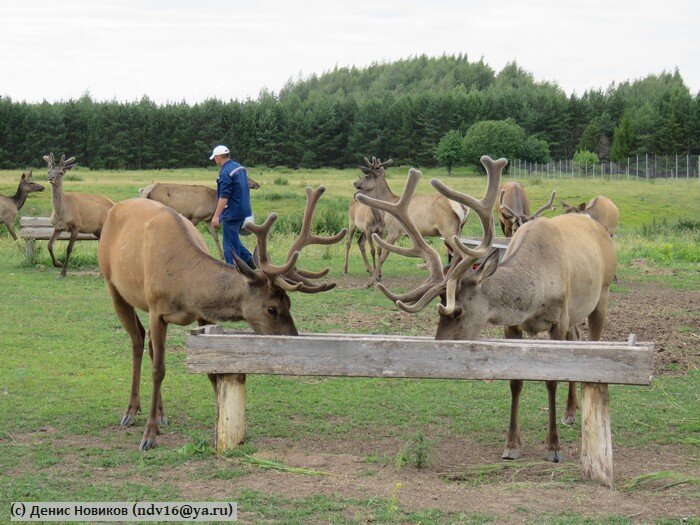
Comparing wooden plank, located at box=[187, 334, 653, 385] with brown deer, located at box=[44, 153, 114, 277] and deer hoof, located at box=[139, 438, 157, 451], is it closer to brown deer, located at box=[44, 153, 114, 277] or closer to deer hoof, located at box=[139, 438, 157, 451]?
deer hoof, located at box=[139, 438, 157, 451]

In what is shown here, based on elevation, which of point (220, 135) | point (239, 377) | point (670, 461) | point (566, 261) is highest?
point (220, 135)

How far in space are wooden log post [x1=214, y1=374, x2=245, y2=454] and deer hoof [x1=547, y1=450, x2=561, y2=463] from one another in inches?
92.1

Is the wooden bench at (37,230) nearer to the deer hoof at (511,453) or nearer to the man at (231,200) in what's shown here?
the man at (231,200)

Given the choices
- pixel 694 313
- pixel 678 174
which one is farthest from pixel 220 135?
pixel 694 313

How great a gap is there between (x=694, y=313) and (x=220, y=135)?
196ft

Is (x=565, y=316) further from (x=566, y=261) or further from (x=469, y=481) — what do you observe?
(x=469, y=481)

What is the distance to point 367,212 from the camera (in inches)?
725

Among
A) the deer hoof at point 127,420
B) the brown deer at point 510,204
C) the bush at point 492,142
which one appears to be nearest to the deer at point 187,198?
the brown deer at point 510,204

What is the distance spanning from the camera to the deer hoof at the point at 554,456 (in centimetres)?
713

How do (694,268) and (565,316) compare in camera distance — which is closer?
(565,316)

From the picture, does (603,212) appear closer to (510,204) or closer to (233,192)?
(510,204)

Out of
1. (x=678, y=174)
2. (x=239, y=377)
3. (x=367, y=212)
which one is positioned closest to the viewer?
(x=239, y=377)

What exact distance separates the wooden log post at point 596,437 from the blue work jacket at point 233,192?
516cm

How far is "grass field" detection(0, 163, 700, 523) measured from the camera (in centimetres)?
588
